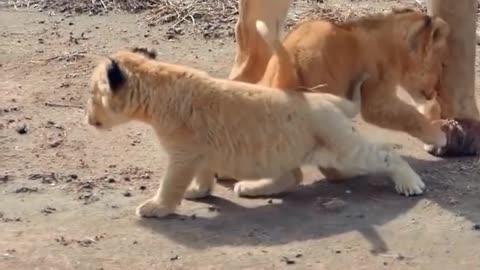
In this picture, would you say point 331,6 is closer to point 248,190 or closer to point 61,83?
point 61,83

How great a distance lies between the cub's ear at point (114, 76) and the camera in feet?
19.0

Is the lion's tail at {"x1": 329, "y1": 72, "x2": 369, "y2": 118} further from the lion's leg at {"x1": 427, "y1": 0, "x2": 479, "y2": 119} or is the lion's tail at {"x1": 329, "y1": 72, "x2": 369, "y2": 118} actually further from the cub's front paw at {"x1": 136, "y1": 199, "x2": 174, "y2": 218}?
the cub's front paw at {"x1": 136, "y1": 199, "x2": 174, "y2": 218}

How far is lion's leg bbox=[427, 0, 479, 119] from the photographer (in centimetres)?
692

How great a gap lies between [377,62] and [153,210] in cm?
162

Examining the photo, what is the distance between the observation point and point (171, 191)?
579 centimetres

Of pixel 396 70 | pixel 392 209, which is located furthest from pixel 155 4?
pixel 392 209

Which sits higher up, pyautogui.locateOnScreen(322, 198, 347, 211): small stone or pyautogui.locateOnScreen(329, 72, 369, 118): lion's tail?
pyautogui.locateOnScreen(329, 72, 369, 118): lion's tail

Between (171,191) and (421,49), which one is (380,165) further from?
(171,191)

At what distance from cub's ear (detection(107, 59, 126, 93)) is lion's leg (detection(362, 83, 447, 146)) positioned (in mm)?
1452

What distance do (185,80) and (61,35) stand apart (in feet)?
11.8

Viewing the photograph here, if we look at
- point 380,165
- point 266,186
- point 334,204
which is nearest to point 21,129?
point 266,186

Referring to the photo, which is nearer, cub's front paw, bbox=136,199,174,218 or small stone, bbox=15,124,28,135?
cub's front paw, bbox=136,199,174,218

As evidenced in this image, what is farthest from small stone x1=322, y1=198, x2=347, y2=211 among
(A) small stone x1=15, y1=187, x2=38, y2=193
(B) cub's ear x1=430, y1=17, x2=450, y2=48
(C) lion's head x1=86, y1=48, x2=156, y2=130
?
(A) small stone x1=15, y1=187, x2=38, y2=193

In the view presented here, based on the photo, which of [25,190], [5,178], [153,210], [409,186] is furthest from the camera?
[5,178]
